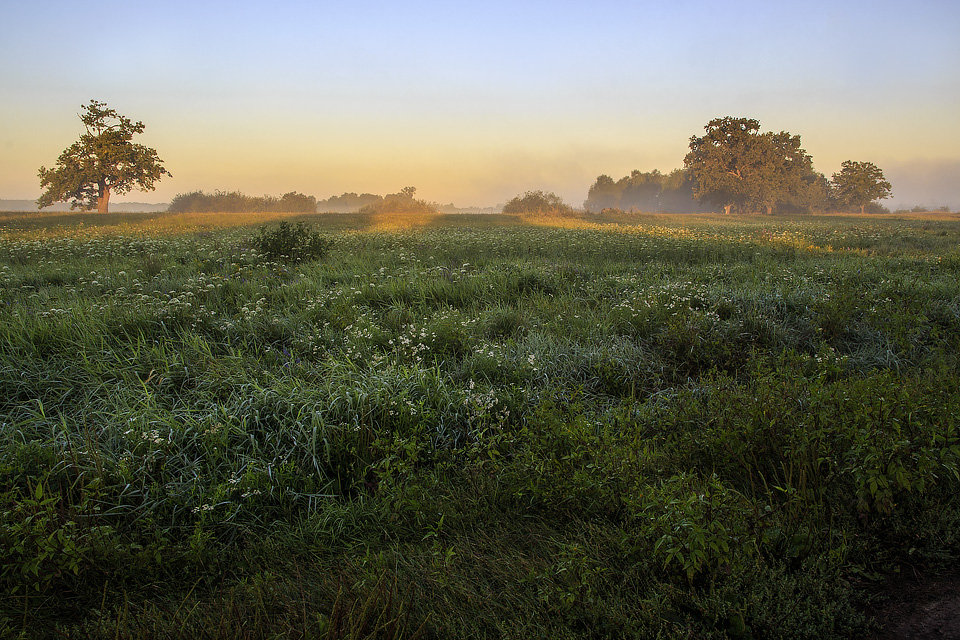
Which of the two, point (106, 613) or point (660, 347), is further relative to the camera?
point (660, 347)

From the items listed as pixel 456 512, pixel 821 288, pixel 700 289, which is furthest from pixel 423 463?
pixel 821 288

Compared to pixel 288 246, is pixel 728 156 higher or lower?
higher

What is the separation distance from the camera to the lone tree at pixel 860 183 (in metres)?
64.3

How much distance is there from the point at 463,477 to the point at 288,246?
8.79m

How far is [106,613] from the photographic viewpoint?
1974 millimetres

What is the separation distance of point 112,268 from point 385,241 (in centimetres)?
652

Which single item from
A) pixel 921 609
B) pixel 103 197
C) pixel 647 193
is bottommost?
pixel 921 609

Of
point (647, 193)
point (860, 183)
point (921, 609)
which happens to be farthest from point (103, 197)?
point (647, 193)

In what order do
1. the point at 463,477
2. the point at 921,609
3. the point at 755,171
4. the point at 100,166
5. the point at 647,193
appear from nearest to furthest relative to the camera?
the point at 921,609 → the point at 463,477 → the point at 100,166 → the point at 755,171 → the point at 647,193

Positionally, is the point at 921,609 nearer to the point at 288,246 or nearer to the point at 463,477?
the point at 463,477

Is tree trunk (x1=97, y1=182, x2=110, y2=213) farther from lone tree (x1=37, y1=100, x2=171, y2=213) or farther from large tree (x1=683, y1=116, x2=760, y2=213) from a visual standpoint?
large tree (x1=683, y1=116, x2=760, y2=213)

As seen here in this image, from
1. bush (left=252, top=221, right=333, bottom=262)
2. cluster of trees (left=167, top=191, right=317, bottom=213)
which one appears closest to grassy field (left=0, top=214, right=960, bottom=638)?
bush (left=252, top=221, right=333, bottom=262)

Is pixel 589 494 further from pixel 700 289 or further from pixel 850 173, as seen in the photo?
pixel 850 173

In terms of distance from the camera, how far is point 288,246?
33.5 ft
